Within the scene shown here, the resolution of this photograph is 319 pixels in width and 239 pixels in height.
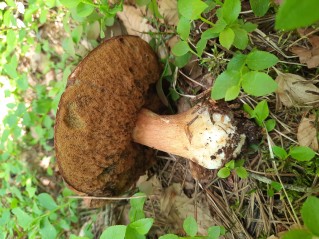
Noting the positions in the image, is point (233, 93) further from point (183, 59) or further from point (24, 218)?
point (24, 218)

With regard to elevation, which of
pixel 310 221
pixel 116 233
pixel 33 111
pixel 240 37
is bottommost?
pixel 33 111

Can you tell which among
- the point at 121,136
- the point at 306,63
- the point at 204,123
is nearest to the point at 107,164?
the point at 121,136

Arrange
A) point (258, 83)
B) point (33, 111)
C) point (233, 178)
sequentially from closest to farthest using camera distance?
point (258, 83), point (233, 178), point (33, 111)

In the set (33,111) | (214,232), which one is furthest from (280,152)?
(33,111)

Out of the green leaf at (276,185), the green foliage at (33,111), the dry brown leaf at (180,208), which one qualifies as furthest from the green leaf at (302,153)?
the green foliage at (33,111)

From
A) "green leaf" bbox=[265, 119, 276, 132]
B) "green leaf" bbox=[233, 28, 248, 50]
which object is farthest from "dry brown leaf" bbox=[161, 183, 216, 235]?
"green leaf" bbox=[233, 28, 248, 50]

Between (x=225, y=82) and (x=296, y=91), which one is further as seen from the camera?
(x=296, y=91)

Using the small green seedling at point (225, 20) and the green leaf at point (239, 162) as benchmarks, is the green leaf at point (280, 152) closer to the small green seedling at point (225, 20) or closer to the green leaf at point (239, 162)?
the green leaf at point (239, 162)

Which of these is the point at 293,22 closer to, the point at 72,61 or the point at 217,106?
the point at 217,106
